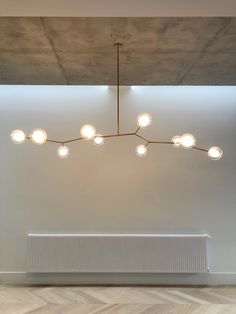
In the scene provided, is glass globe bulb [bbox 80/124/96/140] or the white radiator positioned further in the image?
the white radiator

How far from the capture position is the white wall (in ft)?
17.4

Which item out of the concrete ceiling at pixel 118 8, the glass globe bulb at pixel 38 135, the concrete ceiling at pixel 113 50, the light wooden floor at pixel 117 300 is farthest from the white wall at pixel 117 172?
the concrete ceiling at pixel 118 8

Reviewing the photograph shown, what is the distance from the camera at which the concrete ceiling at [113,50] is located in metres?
3.13

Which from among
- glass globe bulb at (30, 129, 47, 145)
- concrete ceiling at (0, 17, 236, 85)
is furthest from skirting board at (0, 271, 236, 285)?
concrete ceiling at (0, 17, 236, 85)

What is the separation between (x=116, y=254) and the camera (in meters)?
5.15

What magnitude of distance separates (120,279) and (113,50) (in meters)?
3.53

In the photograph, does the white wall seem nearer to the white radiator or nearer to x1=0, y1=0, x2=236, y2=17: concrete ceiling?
the white radiator

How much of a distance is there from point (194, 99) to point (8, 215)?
3.66 metres

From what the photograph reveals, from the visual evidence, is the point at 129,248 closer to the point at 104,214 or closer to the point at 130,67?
the point at 104,214

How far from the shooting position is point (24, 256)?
5262 millimetres

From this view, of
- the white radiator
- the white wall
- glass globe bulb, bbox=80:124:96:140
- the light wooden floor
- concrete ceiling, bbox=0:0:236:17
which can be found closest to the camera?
concrete ceiling, bbox=0:0:236:17

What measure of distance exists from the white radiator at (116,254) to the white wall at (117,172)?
20 centimetres

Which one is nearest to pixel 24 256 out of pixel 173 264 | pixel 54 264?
pixel 54 264

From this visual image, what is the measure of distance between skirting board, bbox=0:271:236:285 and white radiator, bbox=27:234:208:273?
0.14 m
